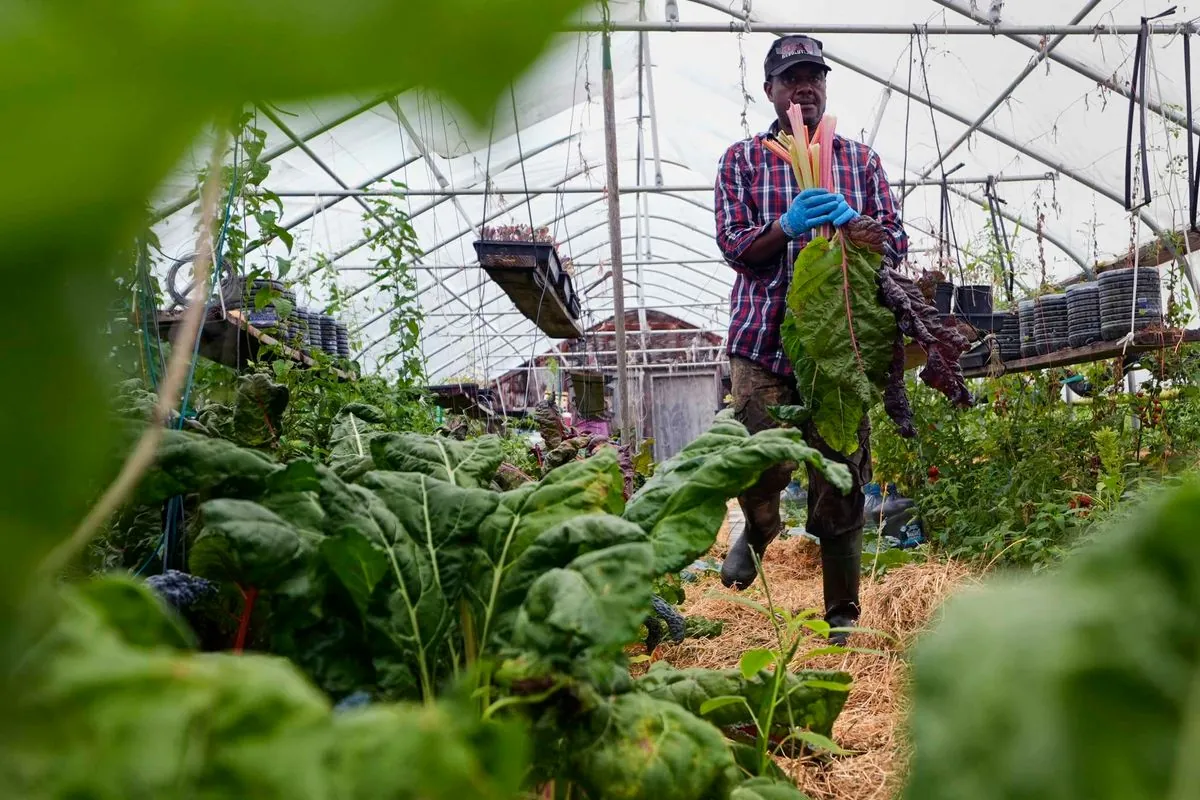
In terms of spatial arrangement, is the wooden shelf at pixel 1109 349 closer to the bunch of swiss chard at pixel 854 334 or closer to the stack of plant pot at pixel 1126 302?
the stack of plant pot at pixel 1126 302

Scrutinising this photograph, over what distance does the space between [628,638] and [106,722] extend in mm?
460

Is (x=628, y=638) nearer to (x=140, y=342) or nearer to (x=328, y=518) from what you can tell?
(x=328, y=518)

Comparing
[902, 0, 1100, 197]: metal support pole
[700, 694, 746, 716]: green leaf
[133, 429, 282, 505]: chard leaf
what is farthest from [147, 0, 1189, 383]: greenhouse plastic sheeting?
[700, 694, 746, 716]: green leaf

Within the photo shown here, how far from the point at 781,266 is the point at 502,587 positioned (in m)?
2.21

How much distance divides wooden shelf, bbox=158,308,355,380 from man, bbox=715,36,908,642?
1.69 meters

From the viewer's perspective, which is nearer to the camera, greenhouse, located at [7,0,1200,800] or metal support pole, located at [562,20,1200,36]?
greenhouse, located at [7,0,1200,800]

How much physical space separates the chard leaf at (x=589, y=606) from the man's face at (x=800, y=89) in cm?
267

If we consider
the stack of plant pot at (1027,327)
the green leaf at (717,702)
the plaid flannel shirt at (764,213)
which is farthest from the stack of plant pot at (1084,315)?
the green leaf at (717,702)

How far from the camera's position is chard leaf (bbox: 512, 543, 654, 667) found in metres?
0.76

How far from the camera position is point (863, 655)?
103 inches

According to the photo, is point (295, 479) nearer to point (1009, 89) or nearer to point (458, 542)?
point (458, 542)

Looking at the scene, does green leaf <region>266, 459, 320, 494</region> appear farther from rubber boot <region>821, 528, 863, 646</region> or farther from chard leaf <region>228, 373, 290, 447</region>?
rubber boot <region>821, 528, 863, 646</region>

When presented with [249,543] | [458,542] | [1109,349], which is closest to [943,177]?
[1109,349]

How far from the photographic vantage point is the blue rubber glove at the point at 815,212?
2.57m
